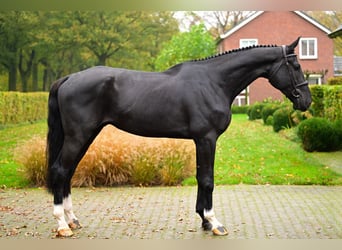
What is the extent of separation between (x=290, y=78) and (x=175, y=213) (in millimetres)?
2371

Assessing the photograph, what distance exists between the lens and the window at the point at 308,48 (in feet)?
74.9

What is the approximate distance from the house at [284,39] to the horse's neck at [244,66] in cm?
1691

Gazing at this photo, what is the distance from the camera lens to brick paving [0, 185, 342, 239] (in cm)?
595

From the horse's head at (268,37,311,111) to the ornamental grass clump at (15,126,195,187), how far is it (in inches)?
153

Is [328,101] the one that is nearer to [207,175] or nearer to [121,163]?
[121,163]

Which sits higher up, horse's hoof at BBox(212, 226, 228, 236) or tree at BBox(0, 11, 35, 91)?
tree at BBox(0, 11, 35, 91)

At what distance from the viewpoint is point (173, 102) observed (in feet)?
19.0

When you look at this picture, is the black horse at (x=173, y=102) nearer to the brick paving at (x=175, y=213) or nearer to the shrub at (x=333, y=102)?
the brick paving at (x=175, y=213)

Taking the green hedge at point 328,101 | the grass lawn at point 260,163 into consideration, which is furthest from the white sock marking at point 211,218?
the green hedge at point 328,101

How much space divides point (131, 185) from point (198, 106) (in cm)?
403

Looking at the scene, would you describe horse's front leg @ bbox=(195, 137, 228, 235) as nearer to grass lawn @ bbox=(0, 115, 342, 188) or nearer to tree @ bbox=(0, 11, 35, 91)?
grass lawn @ bbox=(0, 115, 342, 188)

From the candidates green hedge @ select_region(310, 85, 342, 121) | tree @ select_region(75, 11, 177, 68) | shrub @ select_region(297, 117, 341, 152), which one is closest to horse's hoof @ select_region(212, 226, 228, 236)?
shrub @ select_region(297, 117, 341, 152)

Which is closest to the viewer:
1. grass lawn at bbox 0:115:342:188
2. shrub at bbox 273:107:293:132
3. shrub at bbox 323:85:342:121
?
grass lawn at bbox 0:115:342:188

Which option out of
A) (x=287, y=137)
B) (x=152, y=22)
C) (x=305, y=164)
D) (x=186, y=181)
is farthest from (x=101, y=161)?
(x=152, y=22)
